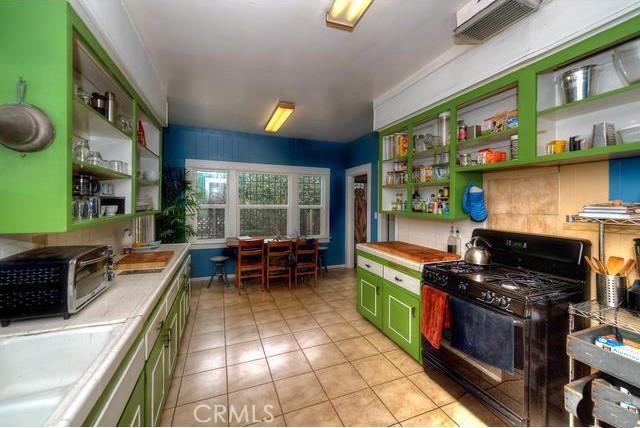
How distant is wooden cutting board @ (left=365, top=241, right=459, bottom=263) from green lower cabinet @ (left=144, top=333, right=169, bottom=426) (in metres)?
1.91

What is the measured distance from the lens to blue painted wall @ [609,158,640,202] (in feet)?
4.72

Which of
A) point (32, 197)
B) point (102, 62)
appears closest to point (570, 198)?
point (32, 197)

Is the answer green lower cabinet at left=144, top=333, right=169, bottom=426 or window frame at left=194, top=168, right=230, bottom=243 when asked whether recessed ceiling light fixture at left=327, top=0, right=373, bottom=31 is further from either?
window frame at left=194, top=168, right=230, bottom=243

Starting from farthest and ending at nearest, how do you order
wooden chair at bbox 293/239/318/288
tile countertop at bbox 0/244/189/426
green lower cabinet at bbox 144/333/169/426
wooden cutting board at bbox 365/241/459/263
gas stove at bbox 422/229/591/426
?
wooden chair at bbox 293/239/318/288, wooden cutting board at bbox 365/241/459/263, gas stove at bbox 422/229/591/426, green lower cabinet at bbox 144/333/169/426, tile countertop at bbox 0/244/189/426

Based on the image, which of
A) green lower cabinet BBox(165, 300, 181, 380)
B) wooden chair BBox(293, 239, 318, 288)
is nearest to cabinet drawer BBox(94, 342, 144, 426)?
green lower cabinet BBox(165, 300, 181, 380)

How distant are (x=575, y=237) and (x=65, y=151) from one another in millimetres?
2850

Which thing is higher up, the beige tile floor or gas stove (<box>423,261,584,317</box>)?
gas stove (<box>423,261,584,317</box>)

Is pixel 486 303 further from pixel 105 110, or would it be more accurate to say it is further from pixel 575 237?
pixel 105 110

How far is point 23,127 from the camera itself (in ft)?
3.40

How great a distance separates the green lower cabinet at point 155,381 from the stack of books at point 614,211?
2449 millimetres

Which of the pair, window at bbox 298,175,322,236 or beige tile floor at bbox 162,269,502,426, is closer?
beige tile floor at bbox 162,269,502,426

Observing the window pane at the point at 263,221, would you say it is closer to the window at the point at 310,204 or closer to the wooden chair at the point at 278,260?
the window at the point at 310,204

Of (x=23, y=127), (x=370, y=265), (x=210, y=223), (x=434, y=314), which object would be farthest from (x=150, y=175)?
(x=434, y=314)

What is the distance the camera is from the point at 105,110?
1.72 m
